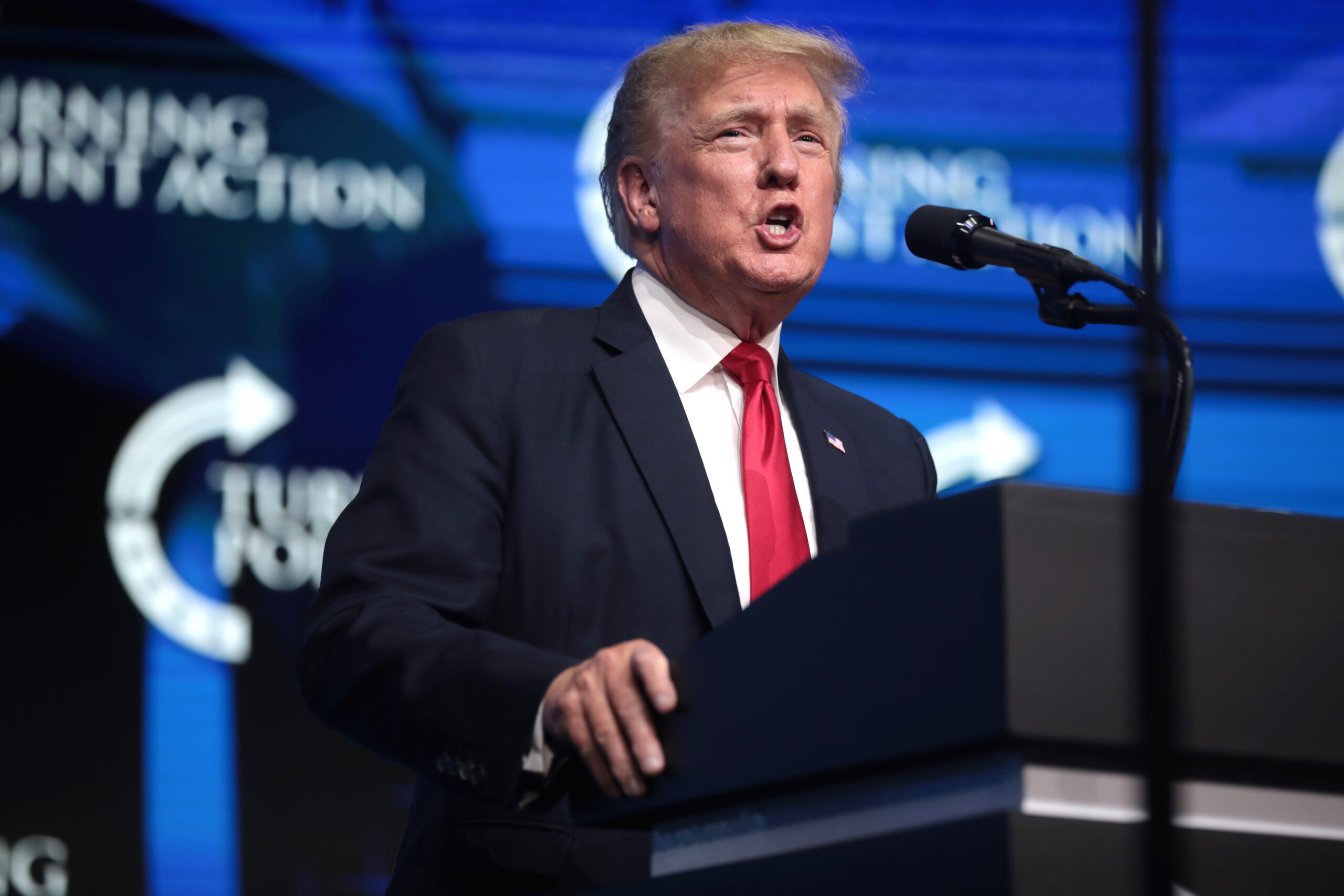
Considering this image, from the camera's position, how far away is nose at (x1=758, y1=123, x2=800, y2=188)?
1.93 m

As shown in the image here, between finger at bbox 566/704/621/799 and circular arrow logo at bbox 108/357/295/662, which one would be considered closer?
finger at bbox 566/704/621/799

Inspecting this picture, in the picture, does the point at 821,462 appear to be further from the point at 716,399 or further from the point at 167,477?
the point at 167,477

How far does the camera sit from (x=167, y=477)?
2.91 m

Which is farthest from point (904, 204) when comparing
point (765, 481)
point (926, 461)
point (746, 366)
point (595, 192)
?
point (765, 481)

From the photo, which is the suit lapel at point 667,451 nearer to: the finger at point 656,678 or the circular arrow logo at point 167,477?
the finger at point 656,678

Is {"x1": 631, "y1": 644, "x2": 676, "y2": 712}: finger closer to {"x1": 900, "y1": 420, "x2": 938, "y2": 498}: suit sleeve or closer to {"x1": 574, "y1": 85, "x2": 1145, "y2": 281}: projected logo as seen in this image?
{"x1": 900, "y1": 420, "x2": 938, "y2": 498}: suit sleeve

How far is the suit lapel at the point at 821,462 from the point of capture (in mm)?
1828

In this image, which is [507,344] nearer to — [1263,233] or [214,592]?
[214,592]

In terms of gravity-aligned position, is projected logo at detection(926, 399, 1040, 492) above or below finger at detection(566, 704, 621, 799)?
above

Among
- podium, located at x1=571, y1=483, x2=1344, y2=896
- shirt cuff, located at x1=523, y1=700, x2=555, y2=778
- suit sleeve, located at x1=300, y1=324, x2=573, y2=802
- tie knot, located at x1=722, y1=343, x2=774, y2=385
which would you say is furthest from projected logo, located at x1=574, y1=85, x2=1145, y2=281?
podium, located at x1=571, y1=483, x2=1344, y2=896

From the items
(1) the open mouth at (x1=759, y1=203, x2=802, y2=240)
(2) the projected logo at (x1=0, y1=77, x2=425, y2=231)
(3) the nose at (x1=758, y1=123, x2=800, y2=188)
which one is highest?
(2) the projected logo at (x1=0, y1=77, x2=425, y2=231)

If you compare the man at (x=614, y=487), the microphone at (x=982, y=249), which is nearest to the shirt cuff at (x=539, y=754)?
the man at (x=614, y=487)

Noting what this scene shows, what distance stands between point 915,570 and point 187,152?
252 centimetres

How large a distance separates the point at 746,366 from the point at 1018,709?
112cm
